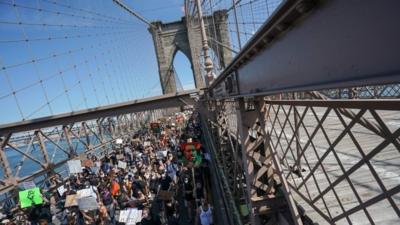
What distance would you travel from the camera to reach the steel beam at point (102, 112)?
46.6 feet

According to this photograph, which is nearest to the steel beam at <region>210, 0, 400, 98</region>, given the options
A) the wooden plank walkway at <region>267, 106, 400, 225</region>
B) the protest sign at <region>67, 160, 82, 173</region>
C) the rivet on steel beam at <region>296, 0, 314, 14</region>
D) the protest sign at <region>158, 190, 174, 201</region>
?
the rivet on steel beam at <region>296, 0, 314, 14</region>

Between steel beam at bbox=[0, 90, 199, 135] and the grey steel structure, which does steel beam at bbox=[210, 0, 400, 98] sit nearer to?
the grey steel structure

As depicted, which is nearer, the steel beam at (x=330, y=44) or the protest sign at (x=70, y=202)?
the steel beam at (x=330, y=44)

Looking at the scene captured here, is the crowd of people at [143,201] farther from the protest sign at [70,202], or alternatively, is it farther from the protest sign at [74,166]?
the protest sign at [74,166]

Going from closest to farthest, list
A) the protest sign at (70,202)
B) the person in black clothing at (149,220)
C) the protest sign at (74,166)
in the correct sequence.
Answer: the person in black clothing at (149,220)
the protest sign at (70,202)
the protest sign at (74,166)

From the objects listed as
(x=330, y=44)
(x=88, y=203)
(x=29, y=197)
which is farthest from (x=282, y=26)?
(x=29, y=197)

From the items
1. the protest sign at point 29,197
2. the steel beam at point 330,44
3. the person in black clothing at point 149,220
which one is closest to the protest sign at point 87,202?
the person in black clothing at point 149,220

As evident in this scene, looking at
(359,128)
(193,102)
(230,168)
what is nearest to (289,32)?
(359,128)

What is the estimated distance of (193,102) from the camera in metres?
16.6

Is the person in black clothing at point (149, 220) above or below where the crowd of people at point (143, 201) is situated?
above

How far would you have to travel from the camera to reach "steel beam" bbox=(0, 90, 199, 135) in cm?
1422

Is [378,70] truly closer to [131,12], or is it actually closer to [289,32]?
[289,32]

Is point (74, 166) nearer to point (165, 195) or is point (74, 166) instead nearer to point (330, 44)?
point (165, 195)

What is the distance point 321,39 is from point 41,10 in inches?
922
